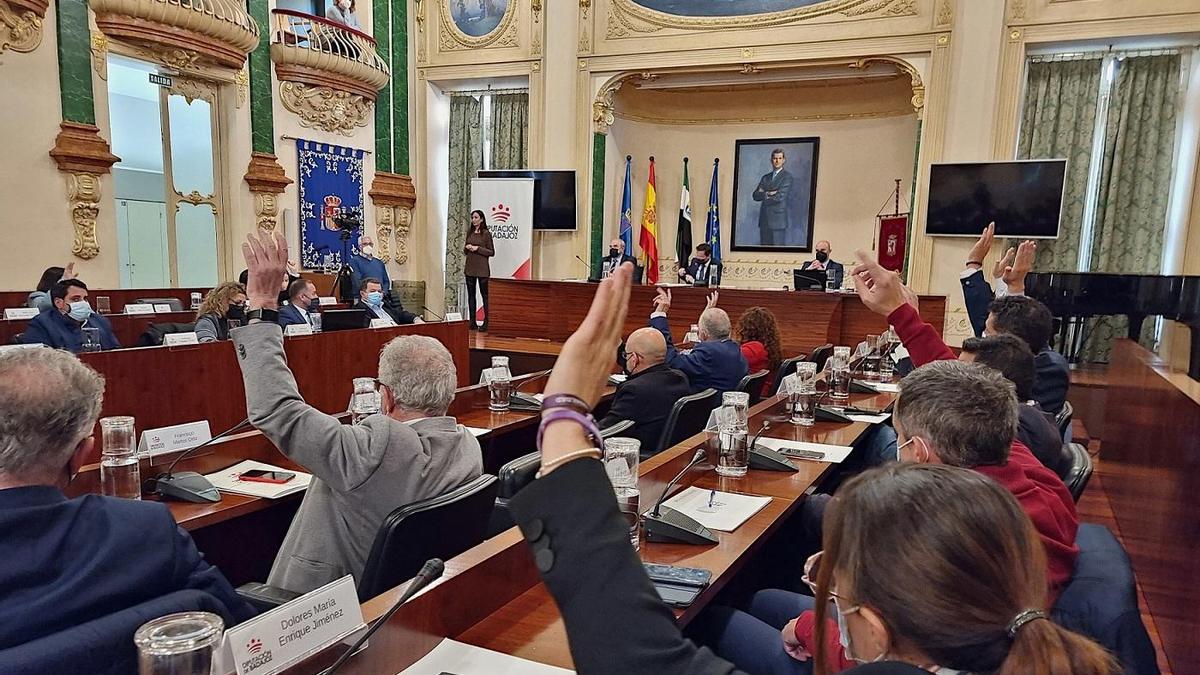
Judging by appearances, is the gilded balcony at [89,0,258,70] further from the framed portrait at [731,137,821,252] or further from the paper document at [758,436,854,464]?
the paper document at [758,436,854,464]

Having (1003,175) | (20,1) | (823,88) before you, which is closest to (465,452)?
(20,1)

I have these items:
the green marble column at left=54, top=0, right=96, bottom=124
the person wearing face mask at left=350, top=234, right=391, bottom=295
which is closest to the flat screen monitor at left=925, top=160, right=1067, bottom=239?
the person wearing face mask at left=350, top=234, right=391, bottom=295

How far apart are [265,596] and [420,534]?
340mm

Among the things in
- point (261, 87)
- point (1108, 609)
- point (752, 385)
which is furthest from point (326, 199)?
point (1108, 609)

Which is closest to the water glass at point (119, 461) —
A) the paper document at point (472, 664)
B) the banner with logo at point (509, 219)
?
the paper document at point (472, 664)

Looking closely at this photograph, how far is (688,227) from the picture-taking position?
32.1ft

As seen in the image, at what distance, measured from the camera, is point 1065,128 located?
Answer: 7789 millimetres

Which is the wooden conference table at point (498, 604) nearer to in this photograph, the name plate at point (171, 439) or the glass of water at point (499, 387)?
the name plate at point (171, 439)

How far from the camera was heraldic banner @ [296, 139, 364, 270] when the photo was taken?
8.82 meters

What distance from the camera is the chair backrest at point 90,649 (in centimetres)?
99

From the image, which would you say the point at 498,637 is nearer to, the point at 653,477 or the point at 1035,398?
the point at 653,477

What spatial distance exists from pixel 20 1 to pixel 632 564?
7644mm

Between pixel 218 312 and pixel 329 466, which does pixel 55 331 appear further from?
pixel 329 466

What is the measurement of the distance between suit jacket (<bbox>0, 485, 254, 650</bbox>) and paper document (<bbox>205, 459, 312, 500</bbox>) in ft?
2.82
